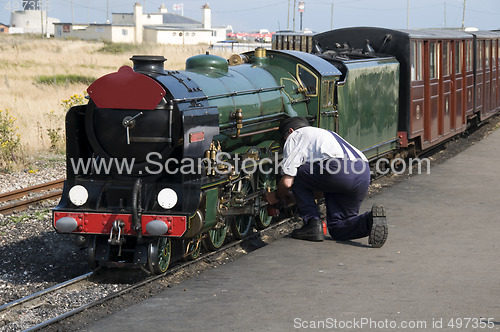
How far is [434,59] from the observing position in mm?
15938

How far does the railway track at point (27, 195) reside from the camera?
11078mm

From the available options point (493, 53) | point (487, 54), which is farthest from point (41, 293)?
point (493, 53)

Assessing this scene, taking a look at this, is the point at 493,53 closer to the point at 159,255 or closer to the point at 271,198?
the point at 271,198

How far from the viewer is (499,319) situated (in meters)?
5.76

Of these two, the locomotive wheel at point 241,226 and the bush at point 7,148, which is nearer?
the locomotive wheel at point 241,226

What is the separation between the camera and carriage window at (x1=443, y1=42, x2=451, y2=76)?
16.7 metres

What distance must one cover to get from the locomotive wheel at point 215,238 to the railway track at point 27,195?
12.4 ft

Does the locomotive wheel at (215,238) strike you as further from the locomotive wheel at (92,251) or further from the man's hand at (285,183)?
the locomotive wheel at (92,251)

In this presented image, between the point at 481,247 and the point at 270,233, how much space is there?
2.91 meters

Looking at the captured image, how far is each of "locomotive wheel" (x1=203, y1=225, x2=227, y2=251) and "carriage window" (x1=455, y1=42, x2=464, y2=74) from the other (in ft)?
35.6

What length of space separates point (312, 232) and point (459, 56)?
11055mm

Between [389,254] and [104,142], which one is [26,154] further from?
[389,254]

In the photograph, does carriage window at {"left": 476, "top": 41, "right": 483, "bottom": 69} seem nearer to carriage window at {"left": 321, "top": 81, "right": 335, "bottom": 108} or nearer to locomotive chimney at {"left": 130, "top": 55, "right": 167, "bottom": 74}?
carriage window at {"left": 321, "top": 81, "right": 335, "bottom": 108}

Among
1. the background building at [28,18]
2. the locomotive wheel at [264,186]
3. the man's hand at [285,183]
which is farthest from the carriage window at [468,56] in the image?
the background building at [28,18]
